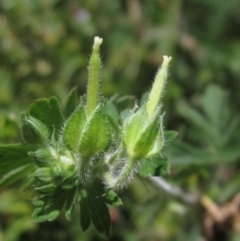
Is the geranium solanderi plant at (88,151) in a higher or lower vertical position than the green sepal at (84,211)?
higher

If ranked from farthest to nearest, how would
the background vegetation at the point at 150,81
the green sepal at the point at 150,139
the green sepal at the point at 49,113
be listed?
1. the background vegetation at the point at 150,81
2. the green sepal at the point at 49,113
3. the green sepal at the point at 150,139

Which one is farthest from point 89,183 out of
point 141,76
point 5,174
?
point 141,76

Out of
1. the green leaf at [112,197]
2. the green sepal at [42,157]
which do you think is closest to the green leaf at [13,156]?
the green sepal at [42,157]

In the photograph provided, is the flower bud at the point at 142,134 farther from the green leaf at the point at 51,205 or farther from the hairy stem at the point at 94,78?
the green leaf at the point at 51,205

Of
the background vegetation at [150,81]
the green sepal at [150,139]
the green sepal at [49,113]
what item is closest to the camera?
the green sepal at [150,139]

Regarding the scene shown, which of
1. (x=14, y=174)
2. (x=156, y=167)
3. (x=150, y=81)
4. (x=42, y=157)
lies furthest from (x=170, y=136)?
(x=150, y=81)

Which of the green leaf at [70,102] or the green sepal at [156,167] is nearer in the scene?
the green sepal at [156,167]

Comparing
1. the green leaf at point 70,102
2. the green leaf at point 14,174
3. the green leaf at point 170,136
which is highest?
the green leaf at point 70,102
